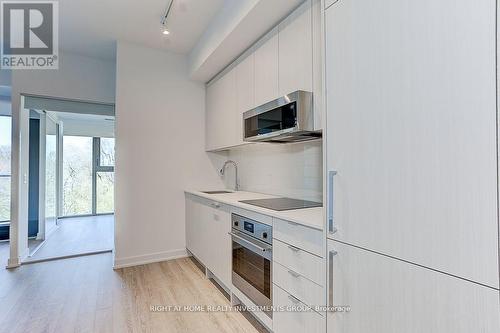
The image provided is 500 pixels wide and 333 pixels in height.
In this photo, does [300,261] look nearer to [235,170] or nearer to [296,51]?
[296,51]

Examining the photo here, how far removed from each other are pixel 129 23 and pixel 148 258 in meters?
2.70

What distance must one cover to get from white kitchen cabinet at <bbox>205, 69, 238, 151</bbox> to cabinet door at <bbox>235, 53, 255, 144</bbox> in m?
0.07

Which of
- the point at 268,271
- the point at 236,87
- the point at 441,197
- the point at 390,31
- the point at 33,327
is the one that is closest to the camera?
the point at 441,197

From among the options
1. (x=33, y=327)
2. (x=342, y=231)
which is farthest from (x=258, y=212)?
(x=33, y=327)

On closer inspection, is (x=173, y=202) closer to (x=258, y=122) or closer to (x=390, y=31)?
(x=258, y=122)

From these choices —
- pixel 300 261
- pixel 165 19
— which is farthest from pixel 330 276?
pixel 165 19

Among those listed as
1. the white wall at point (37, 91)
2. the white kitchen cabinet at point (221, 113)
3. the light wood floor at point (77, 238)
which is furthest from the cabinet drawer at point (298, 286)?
the white wall at point (37, 91)

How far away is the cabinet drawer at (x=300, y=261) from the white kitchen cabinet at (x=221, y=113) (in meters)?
1.44

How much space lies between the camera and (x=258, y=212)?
1.80m

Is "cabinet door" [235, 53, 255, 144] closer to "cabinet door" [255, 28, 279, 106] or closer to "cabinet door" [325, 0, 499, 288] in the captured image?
"cabinet door" [255, 28, 279, 106]

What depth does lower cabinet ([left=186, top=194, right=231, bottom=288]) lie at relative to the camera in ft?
Answer: 7.50

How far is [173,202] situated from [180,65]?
1835 mm

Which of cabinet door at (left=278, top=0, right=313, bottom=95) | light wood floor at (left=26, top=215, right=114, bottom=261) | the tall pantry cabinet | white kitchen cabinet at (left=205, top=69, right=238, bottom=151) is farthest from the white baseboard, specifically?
the tall pantry cabinet

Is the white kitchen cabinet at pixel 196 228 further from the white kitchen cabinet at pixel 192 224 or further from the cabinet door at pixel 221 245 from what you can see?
the cabinet door at pixel 221 245
